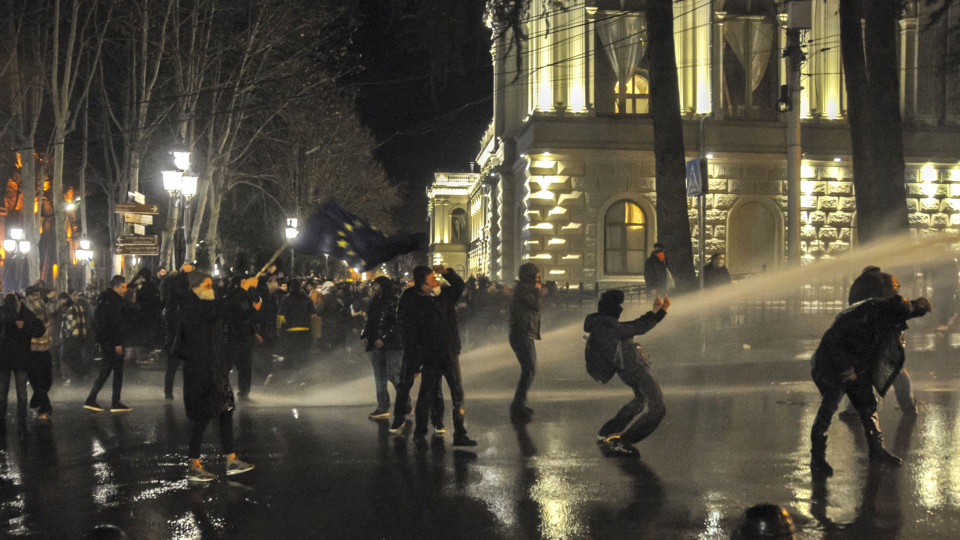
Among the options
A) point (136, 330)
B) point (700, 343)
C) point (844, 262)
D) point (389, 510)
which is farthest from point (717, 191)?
point (389, 510)

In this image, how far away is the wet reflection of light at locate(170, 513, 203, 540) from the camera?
667 cm

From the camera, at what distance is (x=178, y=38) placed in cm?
2717

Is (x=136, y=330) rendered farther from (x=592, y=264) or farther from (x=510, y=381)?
(x=592, y=264)

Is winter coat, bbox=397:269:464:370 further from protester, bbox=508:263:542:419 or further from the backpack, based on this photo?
protester, bbox=508:263:542:419

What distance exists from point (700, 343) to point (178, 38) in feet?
55.4

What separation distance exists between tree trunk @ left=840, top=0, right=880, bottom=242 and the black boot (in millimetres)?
9009

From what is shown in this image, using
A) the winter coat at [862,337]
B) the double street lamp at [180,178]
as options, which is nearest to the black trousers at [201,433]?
the winter coat at [862,337]

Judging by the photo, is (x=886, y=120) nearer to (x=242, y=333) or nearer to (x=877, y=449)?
(x=877, y=449)

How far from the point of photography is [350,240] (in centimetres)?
1286

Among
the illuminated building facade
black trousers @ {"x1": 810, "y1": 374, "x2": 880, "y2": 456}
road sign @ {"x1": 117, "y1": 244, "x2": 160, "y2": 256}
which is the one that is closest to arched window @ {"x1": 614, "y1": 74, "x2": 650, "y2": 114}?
the illuminated building facade

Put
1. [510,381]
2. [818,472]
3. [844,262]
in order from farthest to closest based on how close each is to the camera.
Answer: [844,262] < [510,381] < [818,472]

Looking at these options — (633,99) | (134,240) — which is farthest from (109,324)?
(633,99)

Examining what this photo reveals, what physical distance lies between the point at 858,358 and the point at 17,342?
9.65 meters

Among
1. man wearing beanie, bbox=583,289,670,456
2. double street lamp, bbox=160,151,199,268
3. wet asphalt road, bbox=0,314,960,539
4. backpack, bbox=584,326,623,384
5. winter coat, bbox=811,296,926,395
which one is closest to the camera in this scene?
wet asphalt road, bbox=0,314,960,539
